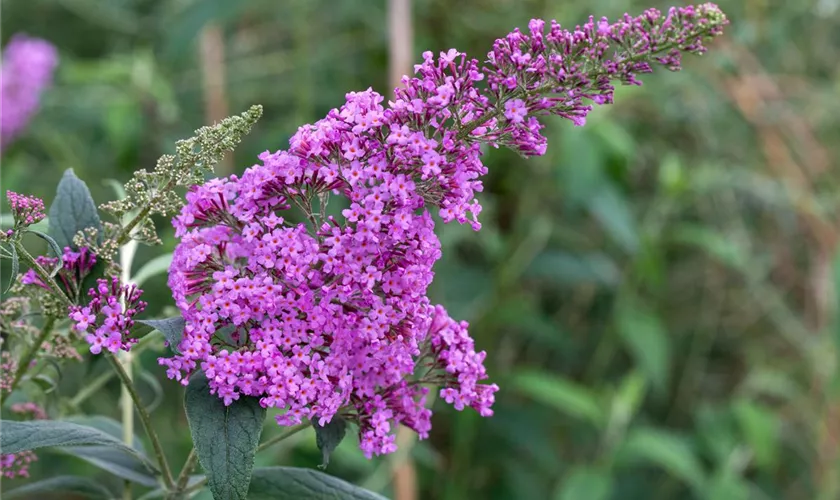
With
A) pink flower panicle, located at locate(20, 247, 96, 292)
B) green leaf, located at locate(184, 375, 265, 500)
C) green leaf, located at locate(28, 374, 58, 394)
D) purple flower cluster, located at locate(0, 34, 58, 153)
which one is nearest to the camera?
green leaf, located at locate(184, 375, 265, 500)

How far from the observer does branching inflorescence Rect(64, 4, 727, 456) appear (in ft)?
2.50

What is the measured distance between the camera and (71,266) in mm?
835

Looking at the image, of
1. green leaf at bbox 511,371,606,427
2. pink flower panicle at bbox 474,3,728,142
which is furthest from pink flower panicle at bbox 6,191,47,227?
green leaf at bbox 511,371,606,427

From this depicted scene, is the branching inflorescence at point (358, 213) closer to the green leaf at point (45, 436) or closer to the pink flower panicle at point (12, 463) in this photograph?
the green leaf at point (45, 436)

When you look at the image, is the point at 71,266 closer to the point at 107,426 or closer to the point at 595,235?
the point at 107,426

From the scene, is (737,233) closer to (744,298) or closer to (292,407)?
(744,298)

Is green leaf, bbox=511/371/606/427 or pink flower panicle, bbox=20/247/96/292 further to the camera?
green leaf, bbox=511/371/606/427

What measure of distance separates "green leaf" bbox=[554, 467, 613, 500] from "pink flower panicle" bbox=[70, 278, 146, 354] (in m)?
1.31

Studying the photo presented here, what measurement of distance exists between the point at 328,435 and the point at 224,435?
0.38 feet

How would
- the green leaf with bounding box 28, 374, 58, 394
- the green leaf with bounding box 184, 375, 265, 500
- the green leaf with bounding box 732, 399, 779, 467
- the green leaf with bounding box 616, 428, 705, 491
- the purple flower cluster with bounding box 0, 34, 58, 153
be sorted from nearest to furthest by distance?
the green leaf with bounding box 184, 375, 265, 500 < the green leaf with bounding box 28, 374, 58, 394 < the green leaf with bounding box 616, 428, 705, 491 < the green leaf with bounding box 732, 399, 779, 467 < the purple flower cluster with bounding box 0, 34, 58, 153

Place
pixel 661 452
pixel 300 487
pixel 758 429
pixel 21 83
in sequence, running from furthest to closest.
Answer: pixel 21 83 < pixel 758 429 < pixel 661 452 < pixel 300 487

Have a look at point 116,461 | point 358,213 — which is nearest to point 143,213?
point 358,213

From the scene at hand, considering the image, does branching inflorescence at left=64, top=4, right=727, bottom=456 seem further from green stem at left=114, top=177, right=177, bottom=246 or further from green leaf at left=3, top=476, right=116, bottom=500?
green leaf at left=3, top=476, right=116, bottom=500

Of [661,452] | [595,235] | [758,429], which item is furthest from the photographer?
[595,235]
